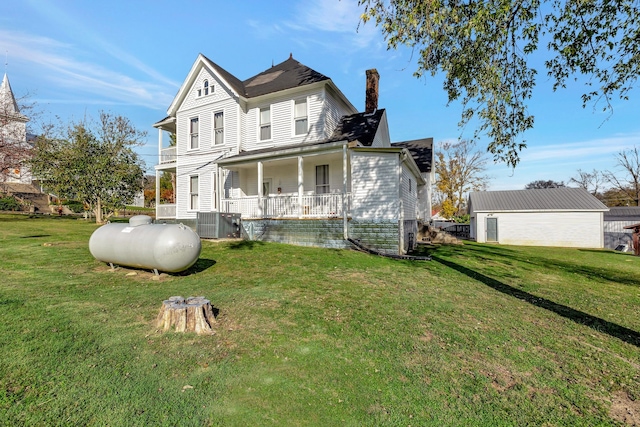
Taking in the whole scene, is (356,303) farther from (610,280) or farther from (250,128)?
(250,128)

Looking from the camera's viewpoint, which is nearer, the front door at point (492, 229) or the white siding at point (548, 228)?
the white siding at point (548, 228)

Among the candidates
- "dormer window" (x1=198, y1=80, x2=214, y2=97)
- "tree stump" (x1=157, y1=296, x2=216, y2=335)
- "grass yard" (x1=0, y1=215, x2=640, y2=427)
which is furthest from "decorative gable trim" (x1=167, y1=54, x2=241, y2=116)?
"tree stump" (x1=157, y1=296, x2=216, y2=335)

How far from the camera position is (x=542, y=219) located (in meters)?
24.6

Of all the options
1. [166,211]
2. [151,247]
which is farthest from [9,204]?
[151,247]

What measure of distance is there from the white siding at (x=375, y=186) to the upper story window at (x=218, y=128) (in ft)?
29.1

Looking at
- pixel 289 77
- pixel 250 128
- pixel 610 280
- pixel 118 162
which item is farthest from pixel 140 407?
pixel 118 162

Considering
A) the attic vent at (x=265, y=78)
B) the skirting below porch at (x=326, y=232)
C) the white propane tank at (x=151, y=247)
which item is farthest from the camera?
the attic vent at (x=265, y=78)

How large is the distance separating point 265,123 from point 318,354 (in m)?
14.7

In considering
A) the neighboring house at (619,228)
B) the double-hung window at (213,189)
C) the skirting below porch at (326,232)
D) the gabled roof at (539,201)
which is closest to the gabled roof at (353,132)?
the double-hung window at (213,189)

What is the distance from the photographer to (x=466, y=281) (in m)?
8.09

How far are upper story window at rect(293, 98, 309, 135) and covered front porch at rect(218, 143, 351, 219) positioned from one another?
1.79 metres

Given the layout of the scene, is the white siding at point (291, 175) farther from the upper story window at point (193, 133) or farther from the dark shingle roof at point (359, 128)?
the upper story window at point (193, 133)

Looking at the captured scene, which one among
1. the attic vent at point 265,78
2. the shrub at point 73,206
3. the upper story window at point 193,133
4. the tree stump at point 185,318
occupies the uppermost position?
the attic vent at point 265,78

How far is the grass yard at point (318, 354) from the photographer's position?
294cm
